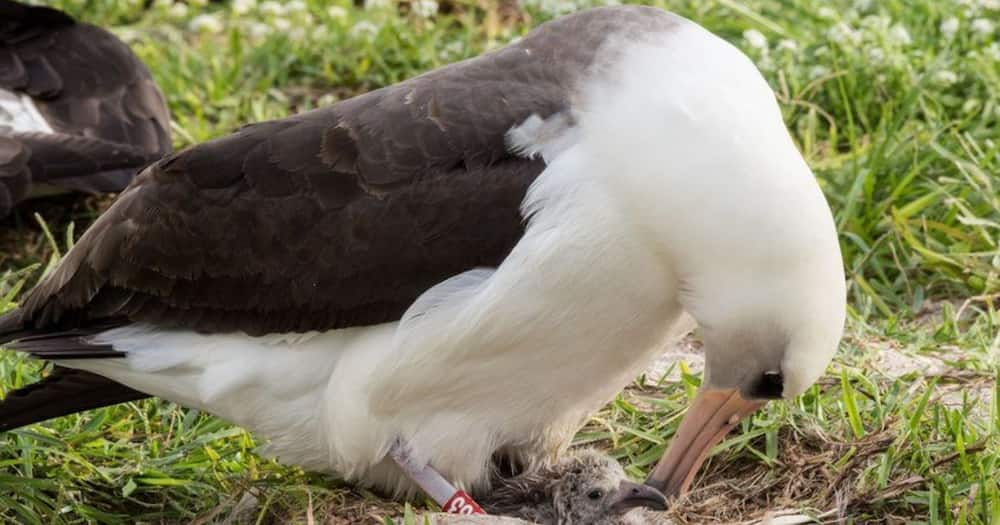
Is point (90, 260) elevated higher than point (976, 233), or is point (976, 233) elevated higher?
point (90, 260)

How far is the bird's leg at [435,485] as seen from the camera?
545 centimetres

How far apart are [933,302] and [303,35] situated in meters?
3.89

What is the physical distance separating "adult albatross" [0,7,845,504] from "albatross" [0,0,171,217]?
2346mm

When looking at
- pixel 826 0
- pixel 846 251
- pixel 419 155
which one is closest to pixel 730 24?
pixel 826 0

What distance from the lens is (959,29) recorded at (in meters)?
8.52

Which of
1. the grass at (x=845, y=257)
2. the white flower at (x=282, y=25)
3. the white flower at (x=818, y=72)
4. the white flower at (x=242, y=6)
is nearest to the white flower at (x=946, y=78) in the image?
the grass at (x=845, y=257)

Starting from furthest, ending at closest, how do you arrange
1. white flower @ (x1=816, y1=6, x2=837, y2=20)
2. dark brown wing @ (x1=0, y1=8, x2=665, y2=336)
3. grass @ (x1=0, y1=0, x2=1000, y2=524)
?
white flower @ (x1=816, y1=6, x2=837, y2=20) < grass @ (x1=0, y1=0, x2=1000, y2=524) < dark brown wing @ (x1=0, y1=8, x2=665, y2=336)

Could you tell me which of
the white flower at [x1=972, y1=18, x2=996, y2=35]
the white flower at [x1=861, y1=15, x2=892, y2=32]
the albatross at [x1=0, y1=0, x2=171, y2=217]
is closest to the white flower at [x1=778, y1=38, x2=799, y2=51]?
the white flower at [x1=861, y1=15, x2=892, y2=32]

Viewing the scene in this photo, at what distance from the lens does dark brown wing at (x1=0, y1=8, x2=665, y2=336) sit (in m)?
5.23

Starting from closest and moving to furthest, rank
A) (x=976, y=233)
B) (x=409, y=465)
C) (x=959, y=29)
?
(x=409, y=465) < (x=976, y=233) < (x=959, y=29)

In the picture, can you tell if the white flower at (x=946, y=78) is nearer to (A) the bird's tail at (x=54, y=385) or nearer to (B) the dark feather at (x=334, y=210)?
(B) the dark feather at (x=334, y=210)

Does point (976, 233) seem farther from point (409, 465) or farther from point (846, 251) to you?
point (409, 465)

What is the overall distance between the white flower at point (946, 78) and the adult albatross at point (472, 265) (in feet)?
9.91

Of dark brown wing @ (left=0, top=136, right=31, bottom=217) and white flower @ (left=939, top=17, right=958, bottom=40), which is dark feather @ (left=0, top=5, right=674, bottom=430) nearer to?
dark brown wing @ (left=0, top=136, right=31, bottom=217)
